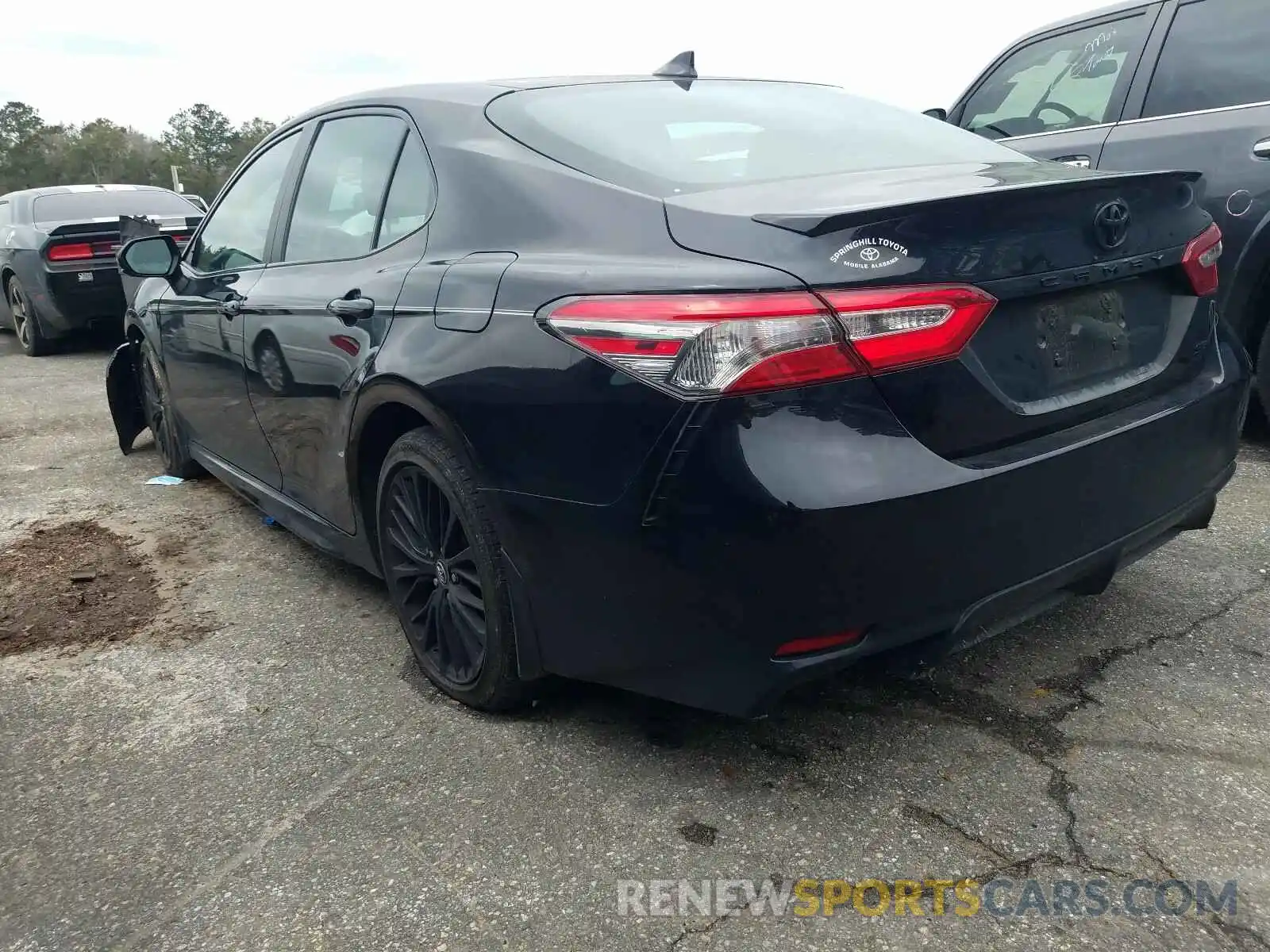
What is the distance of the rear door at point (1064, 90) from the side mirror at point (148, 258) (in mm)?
3770

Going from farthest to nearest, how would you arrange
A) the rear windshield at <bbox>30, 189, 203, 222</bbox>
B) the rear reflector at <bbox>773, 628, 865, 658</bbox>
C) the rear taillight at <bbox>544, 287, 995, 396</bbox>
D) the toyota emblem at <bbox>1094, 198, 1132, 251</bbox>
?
the rear windshield at <bbox>30, 189, 203, 222</bbox> → the toyota emblem at <bbox>1094, 198, 1132, 251</bbox> → the rear reflector at <bbox>773, 628, 865, 658</bbox> → the rear taillight at <bbox>544, 287, 995, 396</bbox>

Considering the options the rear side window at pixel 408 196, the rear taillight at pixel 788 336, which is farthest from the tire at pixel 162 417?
the rear taillight at pixel 788 336

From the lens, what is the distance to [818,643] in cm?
195

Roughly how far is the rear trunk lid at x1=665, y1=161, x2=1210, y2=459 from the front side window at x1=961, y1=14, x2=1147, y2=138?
2665mm

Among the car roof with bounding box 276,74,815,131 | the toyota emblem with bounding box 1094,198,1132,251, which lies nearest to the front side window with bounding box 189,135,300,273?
the car roof with bounding box 276,74,815,131

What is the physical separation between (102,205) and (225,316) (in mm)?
7370

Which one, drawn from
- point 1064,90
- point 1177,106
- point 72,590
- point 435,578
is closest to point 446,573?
point 435,578

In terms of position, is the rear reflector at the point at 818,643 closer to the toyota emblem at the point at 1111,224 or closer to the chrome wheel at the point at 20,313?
the toyota emblem at the point at 1111,224

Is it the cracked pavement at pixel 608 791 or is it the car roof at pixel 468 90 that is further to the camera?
the car roof at pixel 468 90

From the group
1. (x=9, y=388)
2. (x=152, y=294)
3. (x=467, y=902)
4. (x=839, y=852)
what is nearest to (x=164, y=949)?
(x=467, y=902)

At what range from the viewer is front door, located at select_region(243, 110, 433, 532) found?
2.74m

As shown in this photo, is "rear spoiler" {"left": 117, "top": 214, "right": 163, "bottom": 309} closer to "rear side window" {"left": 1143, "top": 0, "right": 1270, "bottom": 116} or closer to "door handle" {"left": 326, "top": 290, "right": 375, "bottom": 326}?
"door handle" {"left": 326, "top": 290, "right": 375, "bottom": 326}

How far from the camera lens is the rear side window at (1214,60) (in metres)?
4.12

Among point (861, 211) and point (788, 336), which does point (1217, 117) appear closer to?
point (861, 211)
